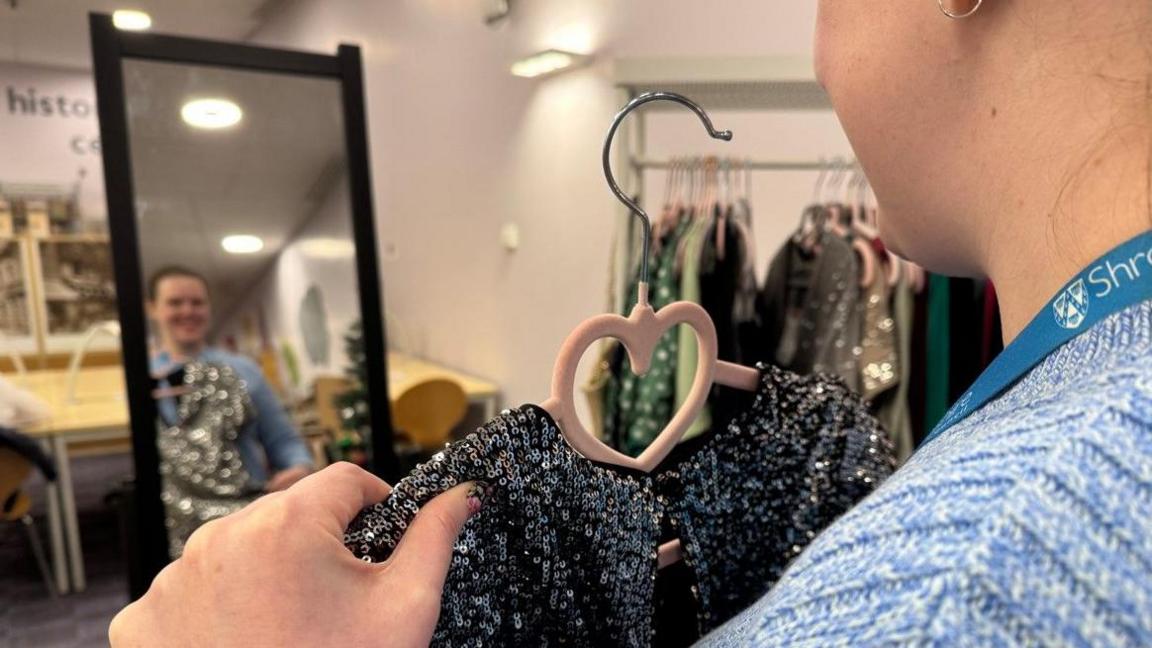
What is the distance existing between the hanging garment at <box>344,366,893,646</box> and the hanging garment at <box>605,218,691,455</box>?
0.72 m

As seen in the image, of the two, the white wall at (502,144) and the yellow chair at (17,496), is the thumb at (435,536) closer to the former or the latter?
the white wall at (502,144)

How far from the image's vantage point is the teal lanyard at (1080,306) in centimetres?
30

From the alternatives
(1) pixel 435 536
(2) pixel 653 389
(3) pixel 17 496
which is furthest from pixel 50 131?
(1) pixel 435 536

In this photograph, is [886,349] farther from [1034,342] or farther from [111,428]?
[111,428]

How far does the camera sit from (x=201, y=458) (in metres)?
1.47

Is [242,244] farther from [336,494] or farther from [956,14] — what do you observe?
[956,14]

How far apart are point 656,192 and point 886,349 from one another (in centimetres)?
85

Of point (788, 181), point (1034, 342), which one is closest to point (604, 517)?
point (1034, 342)

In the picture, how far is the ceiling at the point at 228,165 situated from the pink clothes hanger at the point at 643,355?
125 centimetres

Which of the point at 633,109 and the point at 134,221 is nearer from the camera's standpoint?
the point at 633,109

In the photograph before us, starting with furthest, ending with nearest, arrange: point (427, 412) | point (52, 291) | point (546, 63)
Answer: point (52, 291) → point (427, 412) → point (546, 63)

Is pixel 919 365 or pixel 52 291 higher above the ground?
pixel 52 291

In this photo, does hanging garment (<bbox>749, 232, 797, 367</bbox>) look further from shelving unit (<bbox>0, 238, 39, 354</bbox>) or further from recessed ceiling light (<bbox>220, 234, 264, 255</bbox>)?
shelving unit (<bbox>0, 238, 39, 354</bbox>)

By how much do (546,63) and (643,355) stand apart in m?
2.10
